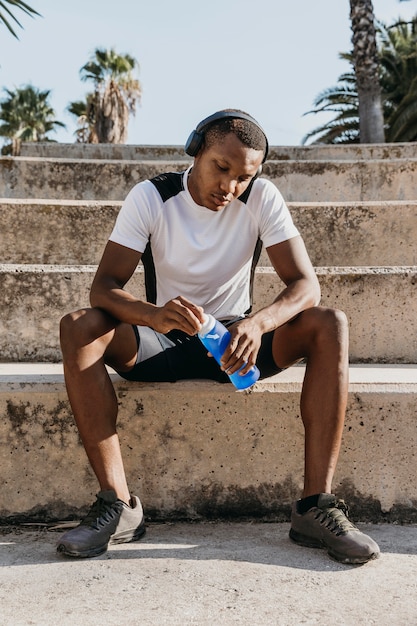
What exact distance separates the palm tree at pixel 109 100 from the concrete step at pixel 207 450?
75.4ft

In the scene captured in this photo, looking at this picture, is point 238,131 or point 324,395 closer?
point 324,395

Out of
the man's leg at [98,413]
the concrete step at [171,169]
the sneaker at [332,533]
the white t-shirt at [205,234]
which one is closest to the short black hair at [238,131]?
the white t-shirt at [205,234]

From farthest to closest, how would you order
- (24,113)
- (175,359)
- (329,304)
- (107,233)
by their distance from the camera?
(24,113)
(107,233)
(329,304)
(175,359)

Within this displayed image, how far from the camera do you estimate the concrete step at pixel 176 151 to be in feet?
24.4

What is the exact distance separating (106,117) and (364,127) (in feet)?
50.7

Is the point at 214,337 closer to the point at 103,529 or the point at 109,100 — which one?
the point at 103,529

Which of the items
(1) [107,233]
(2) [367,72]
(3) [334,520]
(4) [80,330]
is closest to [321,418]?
(3) [334,520]

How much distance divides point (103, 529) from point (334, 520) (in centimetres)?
77

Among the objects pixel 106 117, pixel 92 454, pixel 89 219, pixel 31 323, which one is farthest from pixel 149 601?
pixel 106 117

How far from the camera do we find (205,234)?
279 cm

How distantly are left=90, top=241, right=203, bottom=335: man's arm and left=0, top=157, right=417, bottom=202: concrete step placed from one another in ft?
9.86

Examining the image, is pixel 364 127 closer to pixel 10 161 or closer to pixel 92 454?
pixel 10 161

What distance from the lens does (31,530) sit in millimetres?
2699

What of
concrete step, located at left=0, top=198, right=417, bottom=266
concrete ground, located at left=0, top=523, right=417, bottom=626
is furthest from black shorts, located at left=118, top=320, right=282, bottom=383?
concrete step, located at left=0, top=198, right=417, bottom=266
